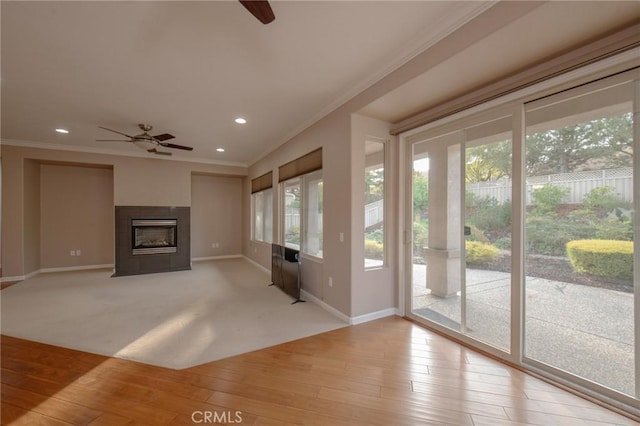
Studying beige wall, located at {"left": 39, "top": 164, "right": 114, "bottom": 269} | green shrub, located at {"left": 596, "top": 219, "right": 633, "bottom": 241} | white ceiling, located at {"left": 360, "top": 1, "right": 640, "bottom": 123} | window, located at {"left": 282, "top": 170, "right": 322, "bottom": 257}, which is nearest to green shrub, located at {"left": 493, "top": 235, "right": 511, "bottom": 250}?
green shrub, located at {"left": 596, "top": 219, "right": 633, "bottom": 241}

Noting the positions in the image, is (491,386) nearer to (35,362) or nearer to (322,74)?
(322,74)

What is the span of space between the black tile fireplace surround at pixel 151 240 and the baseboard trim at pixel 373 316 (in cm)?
485

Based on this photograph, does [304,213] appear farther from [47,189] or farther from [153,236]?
[47,189]

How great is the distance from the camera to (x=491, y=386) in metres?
1.91

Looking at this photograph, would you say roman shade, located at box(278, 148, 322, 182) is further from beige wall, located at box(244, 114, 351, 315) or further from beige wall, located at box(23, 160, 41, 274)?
beige wall, located at box(23, 160, 41, 274)

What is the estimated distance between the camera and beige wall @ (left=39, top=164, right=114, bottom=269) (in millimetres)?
5559

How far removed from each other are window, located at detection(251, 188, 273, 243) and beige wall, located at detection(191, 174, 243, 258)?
3.63ft

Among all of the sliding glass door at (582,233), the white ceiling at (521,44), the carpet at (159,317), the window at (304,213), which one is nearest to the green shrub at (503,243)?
the sliding glass door at (582,233)

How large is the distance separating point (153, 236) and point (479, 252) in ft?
21.8

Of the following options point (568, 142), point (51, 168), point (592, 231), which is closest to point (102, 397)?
point (592, 231)

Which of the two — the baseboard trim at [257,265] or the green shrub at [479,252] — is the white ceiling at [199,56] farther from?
the baseboard trim at [257,265]

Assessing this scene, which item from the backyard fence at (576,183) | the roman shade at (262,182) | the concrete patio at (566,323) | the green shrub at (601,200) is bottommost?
the concrete patio at (566,323)

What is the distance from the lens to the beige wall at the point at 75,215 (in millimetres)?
5559

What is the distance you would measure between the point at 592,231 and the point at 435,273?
1.42 meters
